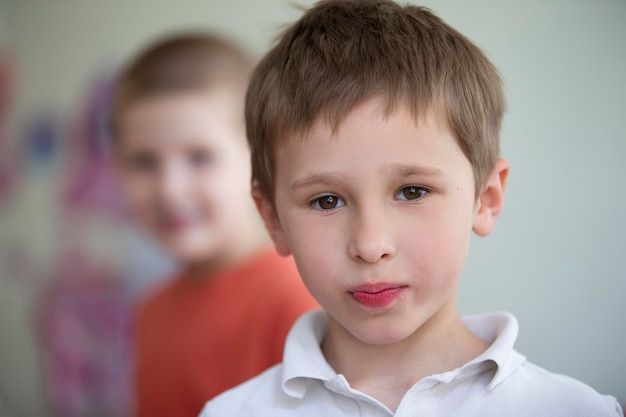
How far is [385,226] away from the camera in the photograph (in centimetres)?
75

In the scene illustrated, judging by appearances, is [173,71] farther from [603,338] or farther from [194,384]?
[603,338]

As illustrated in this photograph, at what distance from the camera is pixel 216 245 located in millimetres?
1665

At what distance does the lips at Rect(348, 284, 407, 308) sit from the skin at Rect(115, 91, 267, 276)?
0.89 m

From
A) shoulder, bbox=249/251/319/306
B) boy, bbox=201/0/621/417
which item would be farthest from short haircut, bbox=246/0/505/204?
shoulder, bbox=249/251/319/306

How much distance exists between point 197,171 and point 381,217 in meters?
0.99

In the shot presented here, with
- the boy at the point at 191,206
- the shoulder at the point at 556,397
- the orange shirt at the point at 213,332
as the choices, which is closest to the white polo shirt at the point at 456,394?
the shoulder at the point at 556,397

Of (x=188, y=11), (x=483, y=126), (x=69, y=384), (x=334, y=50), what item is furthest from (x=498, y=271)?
(x=69, y=384)

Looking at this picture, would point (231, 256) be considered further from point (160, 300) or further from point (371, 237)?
point (371, 237)

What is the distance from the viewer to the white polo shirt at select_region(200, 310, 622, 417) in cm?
78

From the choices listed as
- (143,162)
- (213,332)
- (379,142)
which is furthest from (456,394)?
(143,162)

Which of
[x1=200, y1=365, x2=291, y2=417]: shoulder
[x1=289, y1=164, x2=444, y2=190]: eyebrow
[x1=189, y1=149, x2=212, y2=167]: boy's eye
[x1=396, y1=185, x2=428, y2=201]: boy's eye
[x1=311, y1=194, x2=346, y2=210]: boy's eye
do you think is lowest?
[x1=200, y1=365, x2=291, y2=417]: shoulder

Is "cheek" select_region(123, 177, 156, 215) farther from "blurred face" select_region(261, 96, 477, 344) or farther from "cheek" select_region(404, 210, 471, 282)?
"cheek" select_region(404, 210, 471, 282)

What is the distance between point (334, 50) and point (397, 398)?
45cm

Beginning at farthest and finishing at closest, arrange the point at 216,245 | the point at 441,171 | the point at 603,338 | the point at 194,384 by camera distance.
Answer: the point at 216,245 → the point at 194,384 → the point at 603,338 → the point at 441,171
